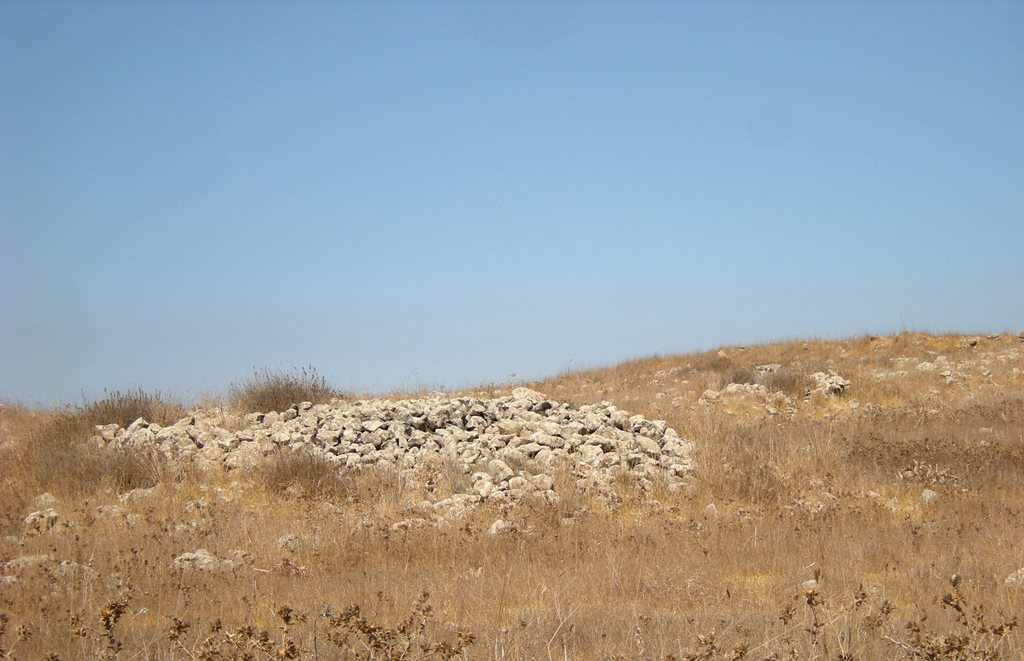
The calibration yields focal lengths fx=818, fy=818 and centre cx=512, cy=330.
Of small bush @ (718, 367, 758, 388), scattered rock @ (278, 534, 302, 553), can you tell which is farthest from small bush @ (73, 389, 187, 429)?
small bush @ (718, 367, 758, 388)

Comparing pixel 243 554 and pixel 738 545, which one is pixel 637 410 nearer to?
pixel 738 545

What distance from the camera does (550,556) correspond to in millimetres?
7363

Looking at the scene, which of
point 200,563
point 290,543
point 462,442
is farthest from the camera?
point 462,442

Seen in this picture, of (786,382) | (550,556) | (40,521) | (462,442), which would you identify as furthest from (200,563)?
(786,382)

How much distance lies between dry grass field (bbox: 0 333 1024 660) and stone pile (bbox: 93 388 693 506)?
1.24 ft

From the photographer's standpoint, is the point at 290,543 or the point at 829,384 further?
the point at 829,384

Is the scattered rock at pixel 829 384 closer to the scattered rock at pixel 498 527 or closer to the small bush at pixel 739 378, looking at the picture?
the small bush at pixel 739 378

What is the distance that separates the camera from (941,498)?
9.20m

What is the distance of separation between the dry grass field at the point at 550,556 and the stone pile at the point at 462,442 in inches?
14.9

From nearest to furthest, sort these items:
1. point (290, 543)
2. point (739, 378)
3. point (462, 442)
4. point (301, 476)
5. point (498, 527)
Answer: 1. point (290, 543)
2. point (498, 527)
3. point (301, 476)
4. point (462, 442)
5. point (739, 378)

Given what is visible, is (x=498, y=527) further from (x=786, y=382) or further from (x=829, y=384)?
(x=829, y=384)

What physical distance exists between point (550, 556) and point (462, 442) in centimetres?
406

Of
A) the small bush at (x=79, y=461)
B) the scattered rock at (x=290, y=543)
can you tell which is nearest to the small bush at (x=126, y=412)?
the small bush at (x=79, y=461)

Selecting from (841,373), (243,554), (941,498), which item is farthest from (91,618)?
(841,373)
